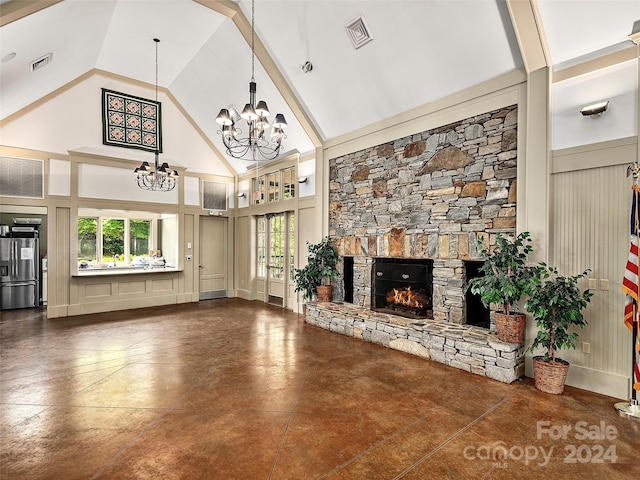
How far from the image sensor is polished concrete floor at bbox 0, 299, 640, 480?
2.22 meters

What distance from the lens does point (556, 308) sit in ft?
10.8

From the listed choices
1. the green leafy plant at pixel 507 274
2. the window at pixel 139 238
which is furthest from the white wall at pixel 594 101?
the window at pixel 139 238

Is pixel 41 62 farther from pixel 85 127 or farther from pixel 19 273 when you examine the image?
pixel 19 273

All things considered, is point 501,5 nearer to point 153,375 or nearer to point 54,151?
point 153,375

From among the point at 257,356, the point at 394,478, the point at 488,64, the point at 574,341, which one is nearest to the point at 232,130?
the point at 257,356

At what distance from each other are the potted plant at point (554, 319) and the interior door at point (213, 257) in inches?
301

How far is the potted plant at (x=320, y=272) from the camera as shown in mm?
6297

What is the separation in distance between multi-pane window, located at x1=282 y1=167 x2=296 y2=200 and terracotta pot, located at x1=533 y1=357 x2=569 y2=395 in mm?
5567

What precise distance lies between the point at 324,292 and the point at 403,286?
157cm

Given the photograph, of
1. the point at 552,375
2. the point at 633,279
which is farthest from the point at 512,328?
the point at 633,279

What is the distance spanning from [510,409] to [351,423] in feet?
4.85

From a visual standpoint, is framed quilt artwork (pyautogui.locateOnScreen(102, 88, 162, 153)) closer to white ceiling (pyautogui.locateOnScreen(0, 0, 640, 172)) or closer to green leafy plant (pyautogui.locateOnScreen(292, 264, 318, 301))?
white ceiling (pyautogui.locateOnScreen(0, 0, 640, 172))

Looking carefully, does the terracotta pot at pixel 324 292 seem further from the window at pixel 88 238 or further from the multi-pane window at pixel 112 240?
the window at pixel 88 238

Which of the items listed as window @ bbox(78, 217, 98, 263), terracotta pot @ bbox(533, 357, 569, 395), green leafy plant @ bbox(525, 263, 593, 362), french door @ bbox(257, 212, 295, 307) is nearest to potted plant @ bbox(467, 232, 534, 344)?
green leafy plant @ bbox(525, 263, 593, 362)
